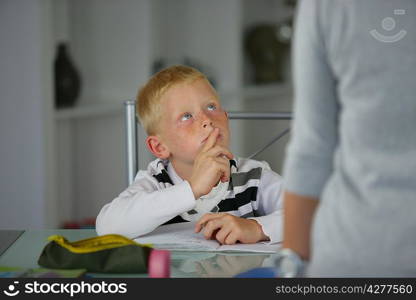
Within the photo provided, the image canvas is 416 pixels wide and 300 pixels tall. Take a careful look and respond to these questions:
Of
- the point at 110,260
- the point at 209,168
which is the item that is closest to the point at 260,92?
the point at 209,168

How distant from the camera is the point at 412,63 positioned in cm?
70

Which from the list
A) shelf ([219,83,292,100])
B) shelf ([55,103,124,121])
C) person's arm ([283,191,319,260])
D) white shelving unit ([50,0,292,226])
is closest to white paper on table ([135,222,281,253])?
person's arm ([283,191,319,260])

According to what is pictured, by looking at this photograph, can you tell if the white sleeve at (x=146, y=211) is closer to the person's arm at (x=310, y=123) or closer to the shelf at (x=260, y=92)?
the person's arm at (x=310, y=123)

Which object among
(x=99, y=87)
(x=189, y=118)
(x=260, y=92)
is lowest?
(x=260, y=92)

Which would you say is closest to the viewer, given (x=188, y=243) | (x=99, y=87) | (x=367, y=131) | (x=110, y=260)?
(x=367, y=131)

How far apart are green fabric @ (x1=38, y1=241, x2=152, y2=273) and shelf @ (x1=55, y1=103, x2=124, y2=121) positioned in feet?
7.38

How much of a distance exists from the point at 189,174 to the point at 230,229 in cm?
28

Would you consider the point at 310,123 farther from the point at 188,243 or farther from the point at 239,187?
the point at 239,187

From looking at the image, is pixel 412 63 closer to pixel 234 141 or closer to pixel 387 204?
pixel 387 204

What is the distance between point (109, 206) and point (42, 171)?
72.7 inches

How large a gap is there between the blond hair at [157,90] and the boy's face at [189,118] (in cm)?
1

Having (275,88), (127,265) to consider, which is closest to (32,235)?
(127,265)

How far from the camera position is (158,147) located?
1.54 meters

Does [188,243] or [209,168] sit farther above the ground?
[209,168]
